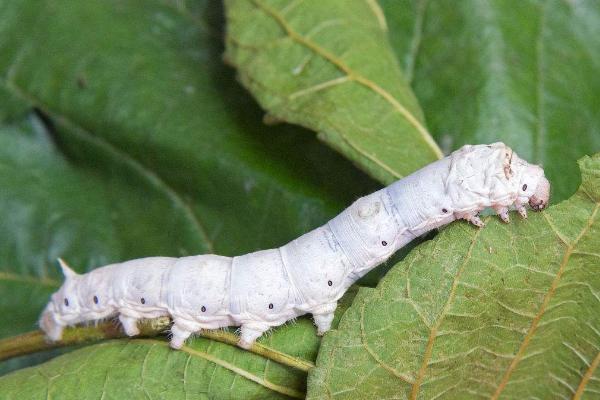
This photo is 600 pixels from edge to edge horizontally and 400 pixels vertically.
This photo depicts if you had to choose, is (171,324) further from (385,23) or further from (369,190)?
(385,23)

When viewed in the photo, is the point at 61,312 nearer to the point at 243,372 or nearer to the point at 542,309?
the point at 243,372

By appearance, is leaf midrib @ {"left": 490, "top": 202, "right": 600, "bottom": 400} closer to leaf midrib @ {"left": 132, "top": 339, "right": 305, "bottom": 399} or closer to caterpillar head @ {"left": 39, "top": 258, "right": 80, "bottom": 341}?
leaf midrib @ {"left": 132, "top": 339, "right": 305, "bottom": 399}

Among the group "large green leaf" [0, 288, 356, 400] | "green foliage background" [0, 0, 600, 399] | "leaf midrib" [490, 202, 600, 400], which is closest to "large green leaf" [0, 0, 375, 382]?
"green foliage background" [0, 0, 600, 399]

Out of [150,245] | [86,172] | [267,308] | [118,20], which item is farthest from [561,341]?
[118,20]

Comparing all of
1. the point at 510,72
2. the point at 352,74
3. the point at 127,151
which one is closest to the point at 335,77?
the point at 352,74

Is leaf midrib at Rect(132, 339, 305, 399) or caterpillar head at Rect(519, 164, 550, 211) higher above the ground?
caterpillar head at Rect(519, 164, 550, 211)

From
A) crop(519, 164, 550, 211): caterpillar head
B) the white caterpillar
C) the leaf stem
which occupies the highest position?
crop(519, 164, 550, 211): caterpillar head

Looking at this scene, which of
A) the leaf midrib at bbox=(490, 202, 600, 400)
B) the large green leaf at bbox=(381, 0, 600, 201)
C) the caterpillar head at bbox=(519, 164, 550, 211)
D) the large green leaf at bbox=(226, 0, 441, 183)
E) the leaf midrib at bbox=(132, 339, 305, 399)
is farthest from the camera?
the large green leaf at bbox=(381, 0, 600, 201)
